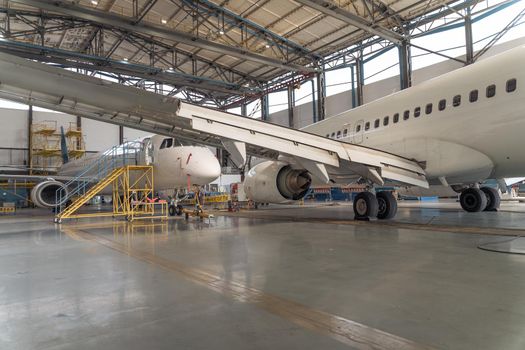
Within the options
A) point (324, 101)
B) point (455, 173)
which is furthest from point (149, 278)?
point (324, 101)

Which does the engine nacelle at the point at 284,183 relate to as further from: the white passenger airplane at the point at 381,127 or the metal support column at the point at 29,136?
the metal support column at the point at 29,136

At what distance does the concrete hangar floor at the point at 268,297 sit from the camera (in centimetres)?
Answer: 204

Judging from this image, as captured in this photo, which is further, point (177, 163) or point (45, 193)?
point (45, 193)

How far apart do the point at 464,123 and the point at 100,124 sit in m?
33.5

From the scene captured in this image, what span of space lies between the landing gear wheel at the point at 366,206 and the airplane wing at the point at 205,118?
30.5 inches

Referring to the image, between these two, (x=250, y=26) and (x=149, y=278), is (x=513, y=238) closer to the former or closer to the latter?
(x=149, y=278)

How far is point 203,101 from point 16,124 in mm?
16593

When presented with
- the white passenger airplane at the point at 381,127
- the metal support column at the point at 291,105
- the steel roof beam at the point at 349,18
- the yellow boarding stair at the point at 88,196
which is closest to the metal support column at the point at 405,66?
the steel roof beam at the point at 349,18

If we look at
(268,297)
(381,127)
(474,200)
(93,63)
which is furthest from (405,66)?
(268,297)

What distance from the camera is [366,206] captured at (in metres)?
8.97

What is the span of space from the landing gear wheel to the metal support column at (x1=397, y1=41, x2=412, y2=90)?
13657mm

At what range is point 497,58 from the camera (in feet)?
23.5

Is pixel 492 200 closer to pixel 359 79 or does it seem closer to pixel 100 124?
pixel 359 79

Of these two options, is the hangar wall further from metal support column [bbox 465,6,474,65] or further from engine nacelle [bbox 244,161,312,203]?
engine nacelle [bbox 244,161,312,203]
